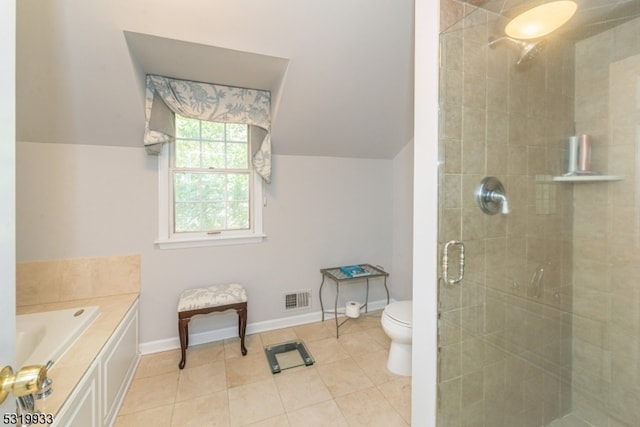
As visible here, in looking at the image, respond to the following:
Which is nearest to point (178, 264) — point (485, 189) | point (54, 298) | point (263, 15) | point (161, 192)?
point (161, 192)

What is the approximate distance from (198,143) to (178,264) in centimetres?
106

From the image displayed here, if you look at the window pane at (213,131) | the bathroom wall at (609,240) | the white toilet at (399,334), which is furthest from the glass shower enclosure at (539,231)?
the window pane at (213,131)

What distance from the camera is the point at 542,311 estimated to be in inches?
60.0

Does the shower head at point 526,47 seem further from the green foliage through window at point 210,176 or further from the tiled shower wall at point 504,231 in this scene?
the green foliage through window at point 210,176

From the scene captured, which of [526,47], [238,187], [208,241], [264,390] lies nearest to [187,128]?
[238,187]

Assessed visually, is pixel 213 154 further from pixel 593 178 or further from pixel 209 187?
pixel 593 178

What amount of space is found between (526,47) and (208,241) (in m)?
2.48

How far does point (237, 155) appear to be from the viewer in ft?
→ 8.19

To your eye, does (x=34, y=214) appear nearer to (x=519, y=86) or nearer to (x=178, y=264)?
(x=178, y=264)

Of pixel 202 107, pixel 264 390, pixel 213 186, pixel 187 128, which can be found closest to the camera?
pixel 264 390

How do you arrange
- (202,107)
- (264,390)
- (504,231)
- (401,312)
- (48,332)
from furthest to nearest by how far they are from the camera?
(202,107) → (401,312) → (264,390) → (48,332) → (504,231)

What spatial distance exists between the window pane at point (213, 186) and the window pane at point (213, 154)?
0.09 metres

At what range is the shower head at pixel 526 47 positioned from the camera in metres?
1.31

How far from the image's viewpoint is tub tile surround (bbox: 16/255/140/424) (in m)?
1.74
